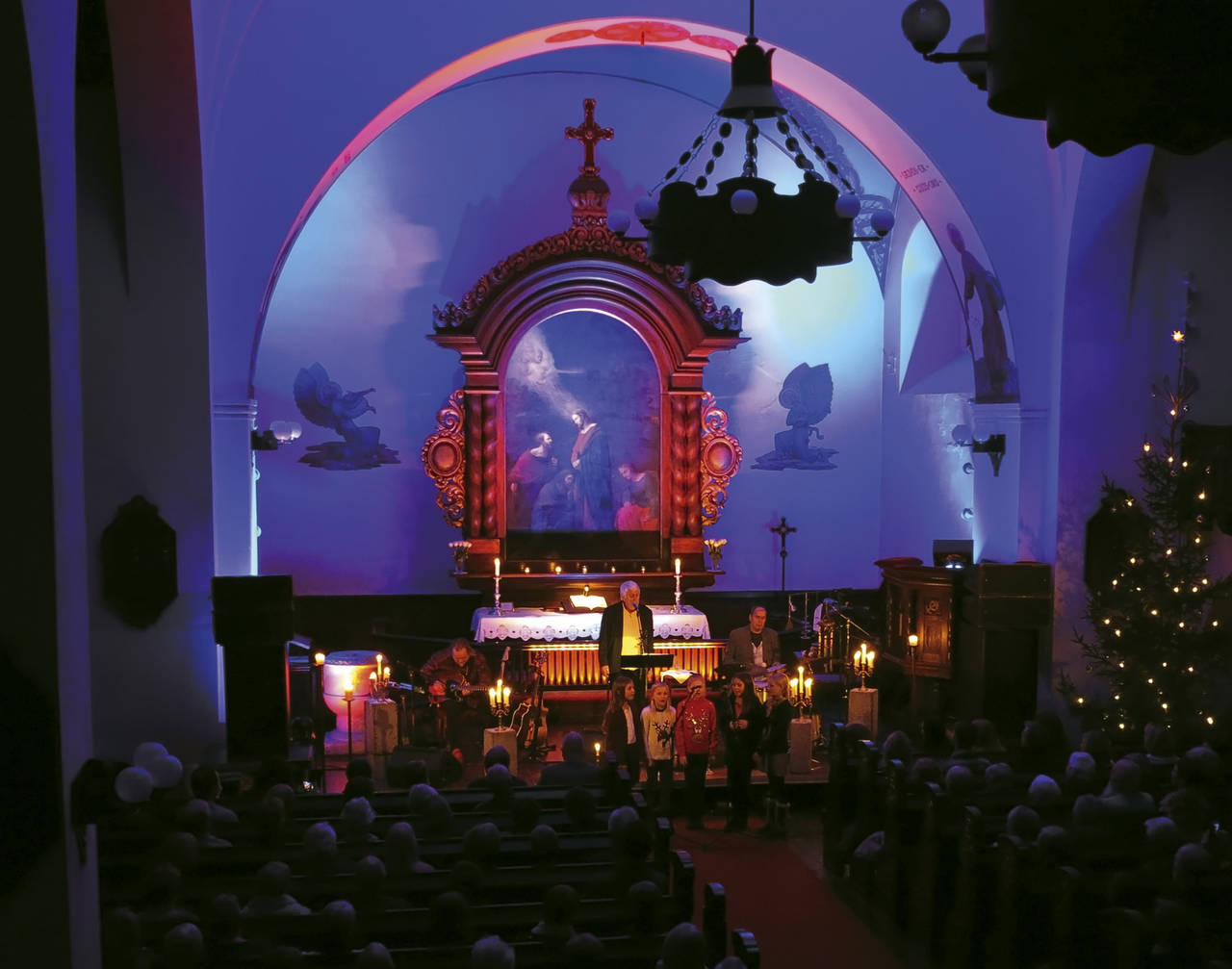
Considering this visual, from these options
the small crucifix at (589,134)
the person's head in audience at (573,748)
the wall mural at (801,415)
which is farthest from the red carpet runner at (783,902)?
the small crucifix at (589,134)

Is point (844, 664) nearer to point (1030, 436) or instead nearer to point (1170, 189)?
point (1030, 436)

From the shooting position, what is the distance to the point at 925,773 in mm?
8430

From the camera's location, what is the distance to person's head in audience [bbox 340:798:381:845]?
669 centimetres

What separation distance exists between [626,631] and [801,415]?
5.38m

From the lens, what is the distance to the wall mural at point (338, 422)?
1505cm

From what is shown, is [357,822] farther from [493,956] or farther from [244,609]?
[244,609]

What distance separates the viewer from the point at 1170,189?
424 inches

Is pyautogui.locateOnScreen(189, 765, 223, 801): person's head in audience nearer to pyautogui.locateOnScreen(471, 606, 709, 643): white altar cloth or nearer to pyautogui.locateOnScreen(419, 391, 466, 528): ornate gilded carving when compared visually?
pyautogui.locateOnScreen(471, 606, 709, 643): white altar cloth

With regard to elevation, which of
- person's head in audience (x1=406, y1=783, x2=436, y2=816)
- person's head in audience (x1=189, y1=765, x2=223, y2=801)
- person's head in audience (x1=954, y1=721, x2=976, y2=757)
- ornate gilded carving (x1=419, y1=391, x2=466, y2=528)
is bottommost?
person's head in audience (x1=406, y1=783, x2=436, y2=816)

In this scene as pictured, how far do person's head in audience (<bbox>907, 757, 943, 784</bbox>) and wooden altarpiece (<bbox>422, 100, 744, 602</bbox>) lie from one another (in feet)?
19.7

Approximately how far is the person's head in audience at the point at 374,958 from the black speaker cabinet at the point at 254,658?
15.9ft

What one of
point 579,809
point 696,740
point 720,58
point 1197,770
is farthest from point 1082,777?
point 720,58

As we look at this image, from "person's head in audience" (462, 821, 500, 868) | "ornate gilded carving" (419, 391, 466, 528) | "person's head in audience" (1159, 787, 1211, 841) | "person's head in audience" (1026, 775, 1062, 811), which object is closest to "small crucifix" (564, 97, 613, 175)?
"ornate gilded carving" (419, 391, 466, 528)

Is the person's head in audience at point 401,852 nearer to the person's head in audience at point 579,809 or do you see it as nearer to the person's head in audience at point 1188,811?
the person's head in audience at point 579,809
